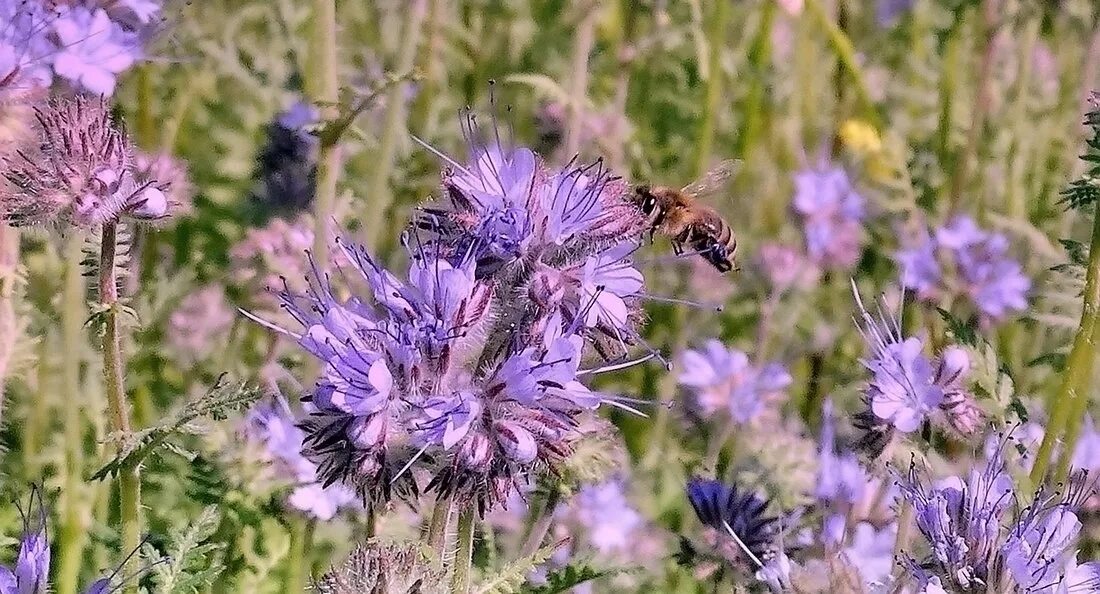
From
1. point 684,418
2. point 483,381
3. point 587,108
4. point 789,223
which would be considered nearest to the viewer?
point 483,381

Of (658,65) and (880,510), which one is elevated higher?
(658,65)

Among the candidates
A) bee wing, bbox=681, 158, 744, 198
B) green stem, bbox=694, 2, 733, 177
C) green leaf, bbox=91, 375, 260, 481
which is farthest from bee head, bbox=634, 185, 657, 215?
green stem, bbox=694, 2, 733, 177

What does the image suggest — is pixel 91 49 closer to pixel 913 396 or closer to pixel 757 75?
pixel 913 396

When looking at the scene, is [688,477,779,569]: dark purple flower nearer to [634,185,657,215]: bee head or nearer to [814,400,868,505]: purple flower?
[814,400,868,505]: purple flower

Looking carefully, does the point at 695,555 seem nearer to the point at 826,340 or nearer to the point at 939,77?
the point at 826,340

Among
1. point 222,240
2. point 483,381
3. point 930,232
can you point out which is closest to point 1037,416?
point 930,232

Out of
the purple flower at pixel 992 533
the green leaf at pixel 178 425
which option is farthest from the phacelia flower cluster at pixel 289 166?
the purple flower at pixel 992 533
